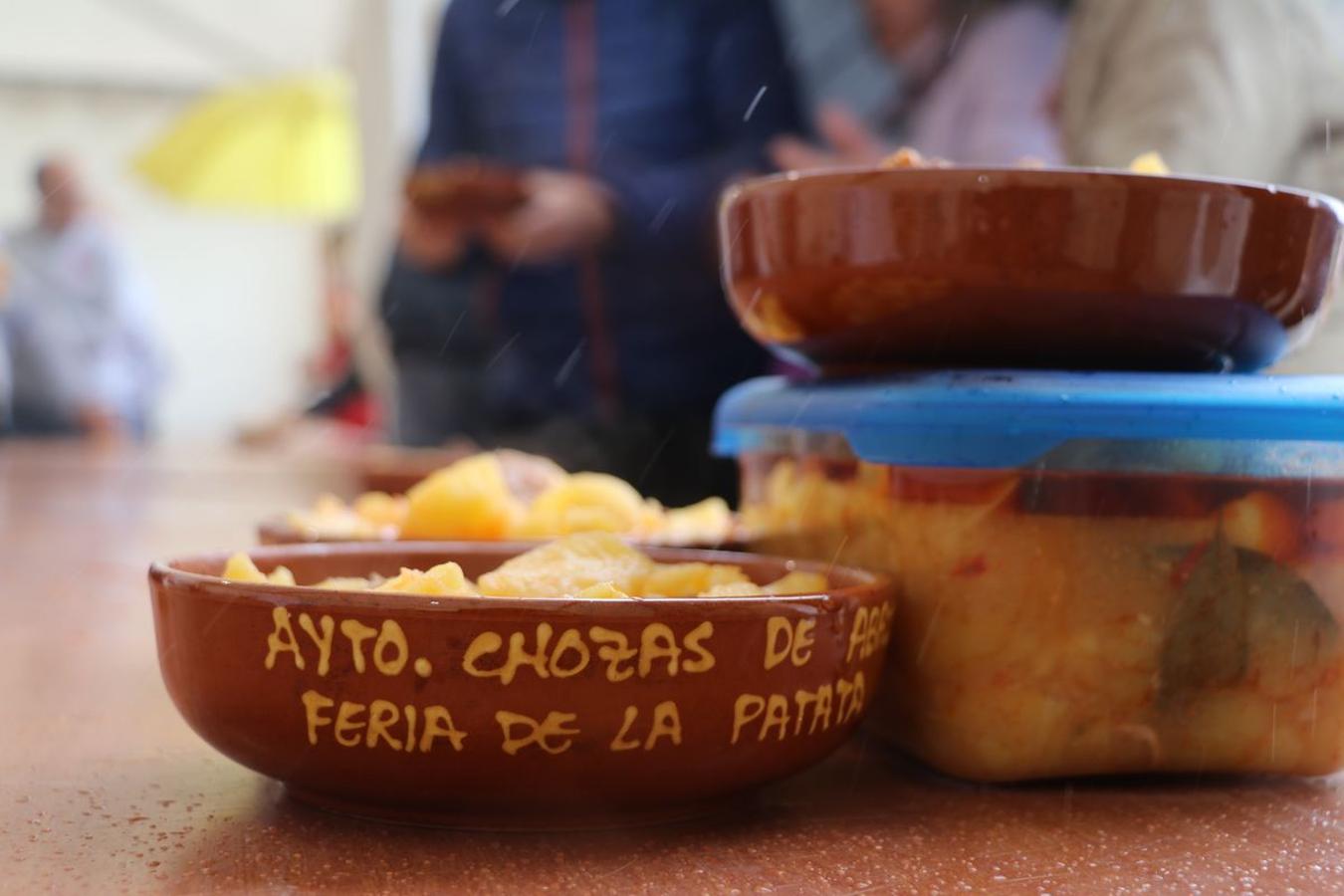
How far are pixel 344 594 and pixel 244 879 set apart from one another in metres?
0.10

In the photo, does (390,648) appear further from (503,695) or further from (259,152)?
(259,152)

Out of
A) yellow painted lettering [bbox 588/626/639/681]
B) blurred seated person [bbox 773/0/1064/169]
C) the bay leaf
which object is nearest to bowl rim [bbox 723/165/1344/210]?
the bay leaf

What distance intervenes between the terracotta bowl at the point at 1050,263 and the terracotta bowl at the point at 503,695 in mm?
178

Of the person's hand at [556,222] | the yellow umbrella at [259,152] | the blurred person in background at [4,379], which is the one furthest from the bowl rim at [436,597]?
the yellow umbrella at [259,152]

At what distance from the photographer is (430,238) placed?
1.94 meters

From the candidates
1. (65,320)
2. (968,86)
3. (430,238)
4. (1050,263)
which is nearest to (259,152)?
(65,320)

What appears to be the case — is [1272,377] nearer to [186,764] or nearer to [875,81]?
[186,764]

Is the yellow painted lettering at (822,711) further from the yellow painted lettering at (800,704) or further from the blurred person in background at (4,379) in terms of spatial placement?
the blurred person in background at (4,379)

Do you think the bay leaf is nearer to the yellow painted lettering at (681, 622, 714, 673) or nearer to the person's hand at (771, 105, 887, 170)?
the yellow painted lettering at (681, 622, 714, 673)

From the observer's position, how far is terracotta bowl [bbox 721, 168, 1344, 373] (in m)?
0.59

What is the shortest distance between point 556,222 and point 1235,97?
0.98 m

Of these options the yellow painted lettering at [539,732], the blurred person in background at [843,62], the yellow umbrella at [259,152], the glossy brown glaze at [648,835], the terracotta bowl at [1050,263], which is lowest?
the glossy brown glaze at [648,835]

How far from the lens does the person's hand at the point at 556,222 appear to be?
1.86m

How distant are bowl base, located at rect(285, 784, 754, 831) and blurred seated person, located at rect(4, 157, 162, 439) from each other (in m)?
5.03
